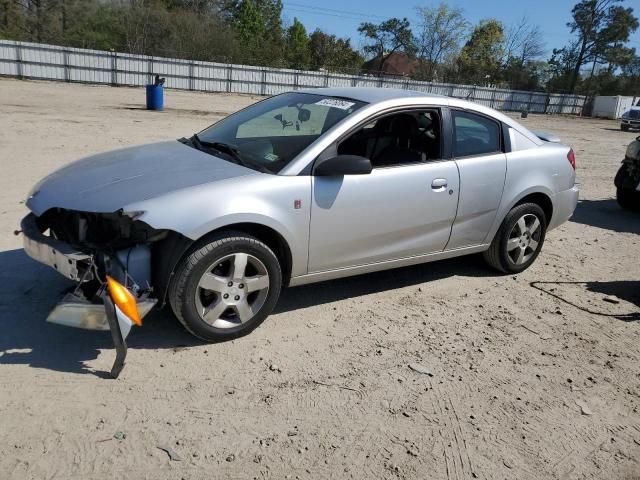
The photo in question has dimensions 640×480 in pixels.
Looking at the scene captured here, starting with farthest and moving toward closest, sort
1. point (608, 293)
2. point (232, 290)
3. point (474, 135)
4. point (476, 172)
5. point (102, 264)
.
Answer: point (608, 293) < point (474, 135) < point (476, 172) < point (232, 290) < point (102, 264)

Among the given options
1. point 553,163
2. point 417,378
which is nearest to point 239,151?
point 417,378

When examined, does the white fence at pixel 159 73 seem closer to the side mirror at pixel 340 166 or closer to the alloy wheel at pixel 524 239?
the alloy wheel at pixel 524 239

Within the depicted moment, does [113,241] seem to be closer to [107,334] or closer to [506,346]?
[107,334]

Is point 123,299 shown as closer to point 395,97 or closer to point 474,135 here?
point 395,97

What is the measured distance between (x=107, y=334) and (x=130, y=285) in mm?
609

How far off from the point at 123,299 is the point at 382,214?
1971 millimetres

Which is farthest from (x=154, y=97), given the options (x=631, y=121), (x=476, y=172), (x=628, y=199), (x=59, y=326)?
(x=631, y=121)

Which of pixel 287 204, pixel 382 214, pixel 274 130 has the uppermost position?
pixel 274 130

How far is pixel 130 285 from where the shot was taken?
327 cm

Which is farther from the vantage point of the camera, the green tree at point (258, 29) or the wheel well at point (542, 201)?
the green tree at point (258, 29)

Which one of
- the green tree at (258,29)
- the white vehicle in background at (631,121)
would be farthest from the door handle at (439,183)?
the green tree at (258,29)

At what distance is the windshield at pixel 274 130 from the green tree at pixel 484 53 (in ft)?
194

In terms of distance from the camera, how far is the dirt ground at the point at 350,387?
2684 mm

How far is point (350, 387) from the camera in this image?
10.9 ft
